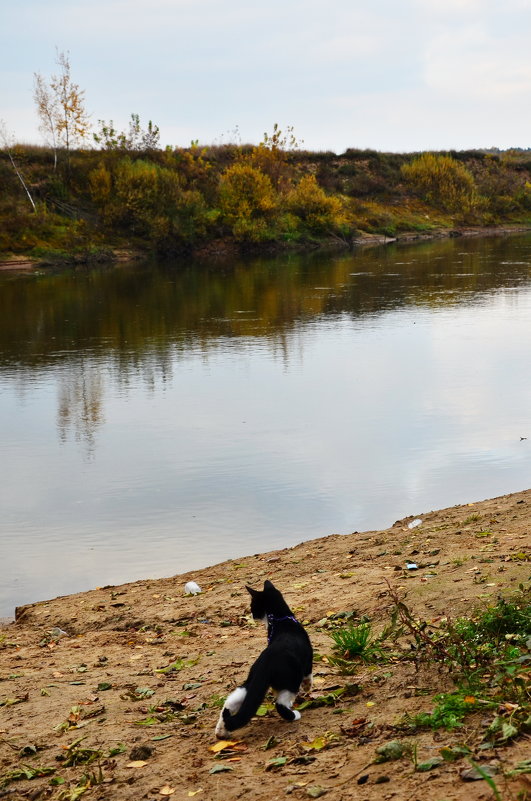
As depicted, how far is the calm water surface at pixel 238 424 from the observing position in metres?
9.60

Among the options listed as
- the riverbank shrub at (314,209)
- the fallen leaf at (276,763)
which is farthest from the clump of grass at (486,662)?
the riverbank shrub at (314,209)

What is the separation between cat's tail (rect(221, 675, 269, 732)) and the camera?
4.06m

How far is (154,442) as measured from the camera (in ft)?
42.7

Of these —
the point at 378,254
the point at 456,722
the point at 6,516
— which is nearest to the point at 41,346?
the point at 6,516

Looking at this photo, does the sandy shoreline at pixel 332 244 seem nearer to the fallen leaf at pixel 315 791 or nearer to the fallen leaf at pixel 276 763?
the fallen leaf at pixel 276 763

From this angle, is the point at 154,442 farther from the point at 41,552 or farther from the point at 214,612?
the point at 214,612

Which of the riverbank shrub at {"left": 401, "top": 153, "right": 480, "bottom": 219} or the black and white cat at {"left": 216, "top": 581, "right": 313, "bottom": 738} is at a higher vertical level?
the riverbank shrub at {"left": 401, "top": 153, "right": 480, "bottom": 219}

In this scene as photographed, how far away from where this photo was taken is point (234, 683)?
197 inches

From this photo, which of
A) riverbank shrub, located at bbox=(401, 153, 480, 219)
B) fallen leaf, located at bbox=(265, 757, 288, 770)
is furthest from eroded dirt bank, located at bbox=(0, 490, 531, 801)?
riverbank shrub, located at bbox=(401, 153, 480, 219)

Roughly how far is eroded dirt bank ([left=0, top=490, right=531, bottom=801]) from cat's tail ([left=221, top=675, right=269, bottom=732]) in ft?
0.48

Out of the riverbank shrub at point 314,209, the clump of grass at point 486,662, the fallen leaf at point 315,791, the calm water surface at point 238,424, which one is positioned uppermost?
the riverbank shrub at point 314,209

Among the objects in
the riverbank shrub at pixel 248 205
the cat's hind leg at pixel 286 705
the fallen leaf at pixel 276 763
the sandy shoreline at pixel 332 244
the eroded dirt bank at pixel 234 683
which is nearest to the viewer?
the eroded dirt bank at pixel 234 683

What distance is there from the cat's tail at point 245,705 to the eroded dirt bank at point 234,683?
0.15 m

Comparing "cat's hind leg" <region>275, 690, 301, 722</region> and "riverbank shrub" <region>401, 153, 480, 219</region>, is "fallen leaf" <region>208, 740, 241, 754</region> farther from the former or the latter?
"riverbank shrub" <region>401, 153, 480, 219</region>
